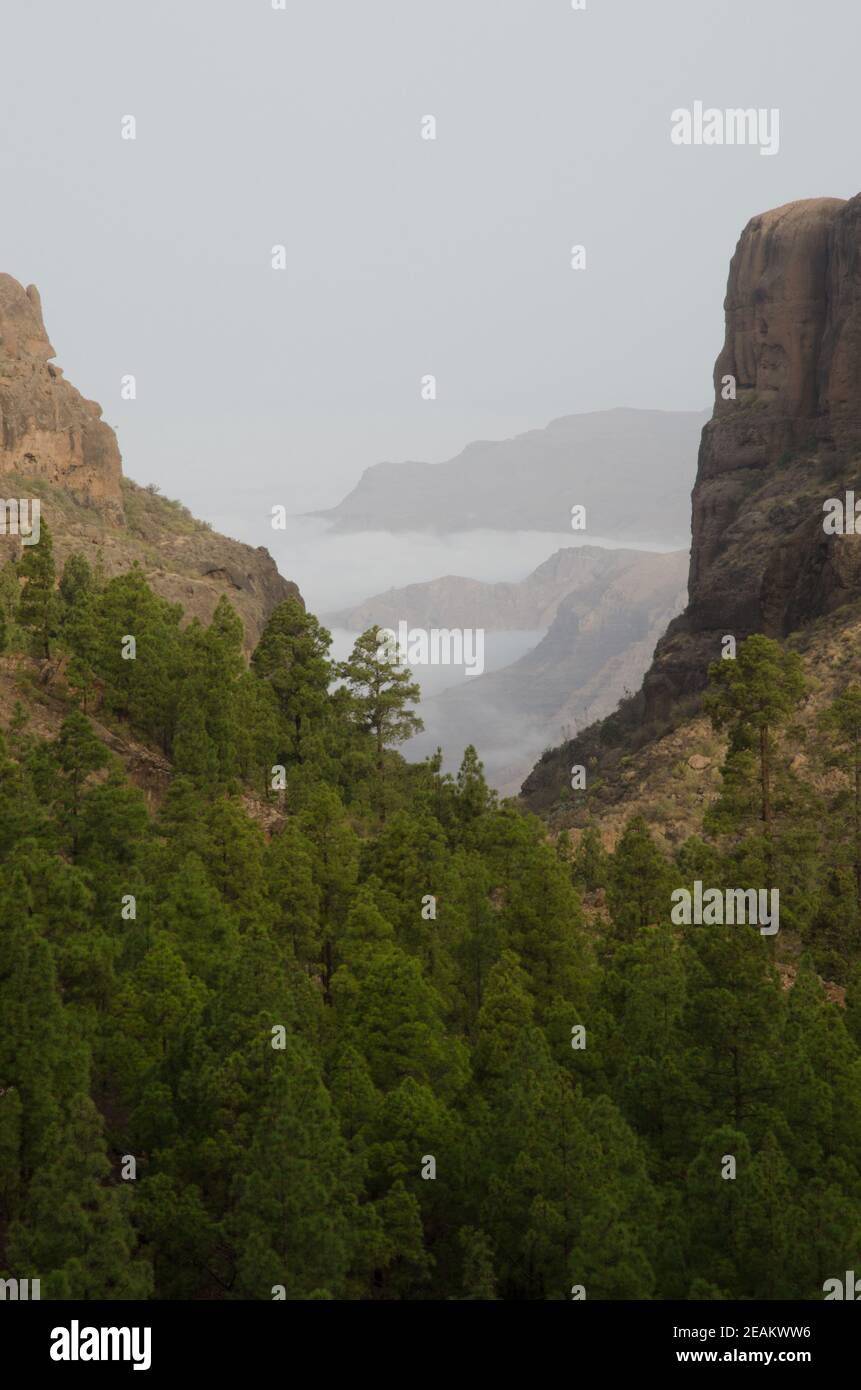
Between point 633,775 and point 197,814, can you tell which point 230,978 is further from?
point 633,775

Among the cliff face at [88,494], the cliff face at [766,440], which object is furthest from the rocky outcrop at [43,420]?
the cliff face at [766,440]

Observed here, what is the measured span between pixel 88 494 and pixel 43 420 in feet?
19.9

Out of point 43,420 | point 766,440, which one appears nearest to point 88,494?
point 43,420

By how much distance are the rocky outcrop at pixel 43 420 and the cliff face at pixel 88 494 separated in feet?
0.23

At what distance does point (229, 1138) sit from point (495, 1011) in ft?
26.5

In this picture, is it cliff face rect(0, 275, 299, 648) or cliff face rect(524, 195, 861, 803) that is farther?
cliff face rect(0, 275, 299, 648)

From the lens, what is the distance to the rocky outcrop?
336ft

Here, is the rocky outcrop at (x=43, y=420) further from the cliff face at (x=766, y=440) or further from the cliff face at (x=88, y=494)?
the cliff face at (x=766, y=440)

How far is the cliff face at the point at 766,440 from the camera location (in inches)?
3558

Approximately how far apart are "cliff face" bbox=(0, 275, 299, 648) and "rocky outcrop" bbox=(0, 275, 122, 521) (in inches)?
2.8

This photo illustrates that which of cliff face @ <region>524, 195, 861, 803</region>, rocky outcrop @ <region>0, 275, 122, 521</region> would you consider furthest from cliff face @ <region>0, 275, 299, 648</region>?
cliff face @ <region>524, 195, 861, 803</region>

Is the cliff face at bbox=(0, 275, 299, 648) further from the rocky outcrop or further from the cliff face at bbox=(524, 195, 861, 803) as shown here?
the cliff face at bbox=(524, 195, 861, 803)

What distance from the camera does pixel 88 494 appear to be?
108 meters

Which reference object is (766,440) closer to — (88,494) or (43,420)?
(88,494)
